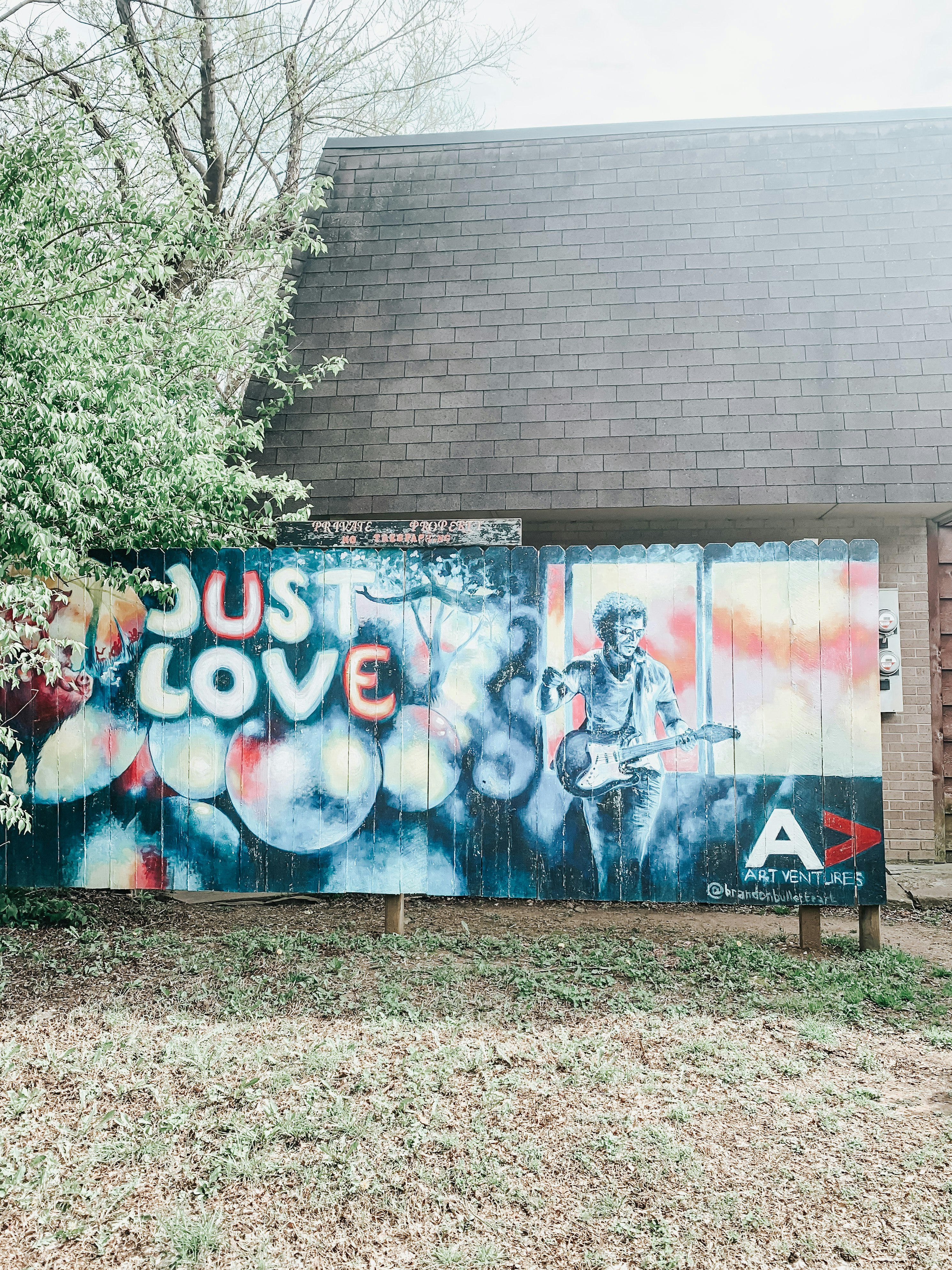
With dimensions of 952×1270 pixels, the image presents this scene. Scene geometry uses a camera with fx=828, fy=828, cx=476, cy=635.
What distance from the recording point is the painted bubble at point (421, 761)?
16.1 ft

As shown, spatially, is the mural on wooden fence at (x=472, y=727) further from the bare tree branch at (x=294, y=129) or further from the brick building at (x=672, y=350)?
the bare tree branch at (x=294, y=129)

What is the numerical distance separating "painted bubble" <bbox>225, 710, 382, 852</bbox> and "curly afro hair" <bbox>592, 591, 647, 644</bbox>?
4.93 feet

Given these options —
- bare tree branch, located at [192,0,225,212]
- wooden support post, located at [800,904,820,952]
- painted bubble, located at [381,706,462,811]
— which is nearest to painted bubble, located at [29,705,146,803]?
painted bubble, located at [381,706,462,811]

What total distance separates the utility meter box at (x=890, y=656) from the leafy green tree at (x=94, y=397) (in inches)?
199

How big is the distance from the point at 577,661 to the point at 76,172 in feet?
12.5

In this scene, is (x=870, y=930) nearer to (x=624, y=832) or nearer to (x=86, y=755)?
(x=624, y=832)

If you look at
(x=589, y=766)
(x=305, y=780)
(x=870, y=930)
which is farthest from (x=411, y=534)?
(x=870, y=930)

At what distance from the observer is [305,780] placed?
4.96 meters

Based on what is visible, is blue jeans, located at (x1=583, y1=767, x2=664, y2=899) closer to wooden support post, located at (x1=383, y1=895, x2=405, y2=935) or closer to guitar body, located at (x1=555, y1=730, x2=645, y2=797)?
guitar body, located at (x1=555, y1=730, x2=645, y2=797)

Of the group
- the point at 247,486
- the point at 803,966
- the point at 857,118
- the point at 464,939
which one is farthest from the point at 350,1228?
the point at 857,118

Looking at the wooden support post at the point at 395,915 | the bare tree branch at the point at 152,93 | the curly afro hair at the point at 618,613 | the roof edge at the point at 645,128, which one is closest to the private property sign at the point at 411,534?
the curly afro hair at the point at 618,613

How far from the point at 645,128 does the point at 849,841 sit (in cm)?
693

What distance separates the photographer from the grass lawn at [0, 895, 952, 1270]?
Answer: 2453mm

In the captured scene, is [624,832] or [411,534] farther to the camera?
[411,534]
